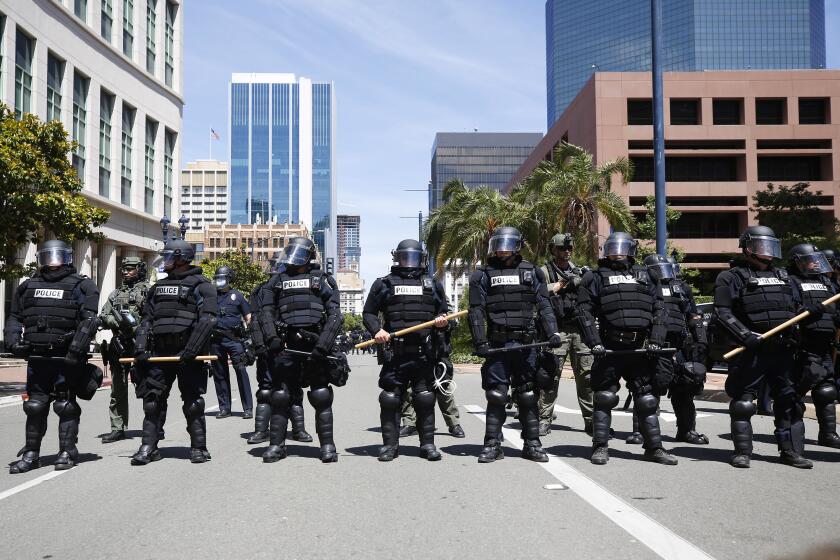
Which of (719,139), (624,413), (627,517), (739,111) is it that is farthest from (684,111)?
(627,517)

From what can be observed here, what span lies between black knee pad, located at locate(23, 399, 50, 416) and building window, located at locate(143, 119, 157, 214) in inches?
1597

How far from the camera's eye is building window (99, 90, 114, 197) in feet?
132

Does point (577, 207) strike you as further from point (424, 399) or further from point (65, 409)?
point (65, 409)

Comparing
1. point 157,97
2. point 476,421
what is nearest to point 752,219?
point 157,97

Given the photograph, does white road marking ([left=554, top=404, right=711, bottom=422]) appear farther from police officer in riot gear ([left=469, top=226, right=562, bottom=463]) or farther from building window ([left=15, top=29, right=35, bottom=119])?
building window ([left=15, top=29, right=35, bottom=119])

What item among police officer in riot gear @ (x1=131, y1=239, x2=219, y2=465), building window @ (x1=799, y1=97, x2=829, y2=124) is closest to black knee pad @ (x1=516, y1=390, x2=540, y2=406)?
police officer in riot gear @ (x1=131, y1=239, x2=219, y2=465)

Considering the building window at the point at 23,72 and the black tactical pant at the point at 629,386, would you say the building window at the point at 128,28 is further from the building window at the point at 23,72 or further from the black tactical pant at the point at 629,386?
the black tactical pant at the point at 629,386

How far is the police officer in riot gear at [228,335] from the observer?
35.8ft

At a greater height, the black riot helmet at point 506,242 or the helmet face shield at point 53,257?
the black riot helmet at point 506,242

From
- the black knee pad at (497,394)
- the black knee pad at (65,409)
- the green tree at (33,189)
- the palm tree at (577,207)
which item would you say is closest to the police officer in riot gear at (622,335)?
Result: the black knee pad at (497,394)

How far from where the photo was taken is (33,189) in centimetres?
1619

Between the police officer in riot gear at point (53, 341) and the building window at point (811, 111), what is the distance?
207 ft

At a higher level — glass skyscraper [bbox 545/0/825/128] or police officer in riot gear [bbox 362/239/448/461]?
glass skyscraper [bbox 545/0/825/128]

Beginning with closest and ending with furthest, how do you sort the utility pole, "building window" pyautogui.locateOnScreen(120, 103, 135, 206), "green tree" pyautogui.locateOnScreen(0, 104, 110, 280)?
"green tree" pyautogui.locateOnScreen(0, 104, 110, 280) < the utility pole < "building window" pyautogui.locateOnScreen(120, 103, 135, 206)
